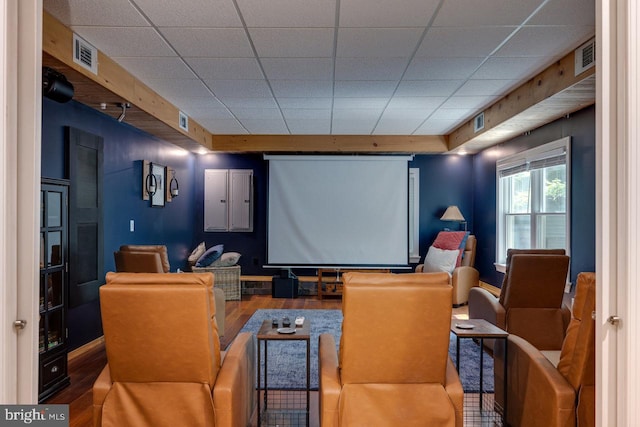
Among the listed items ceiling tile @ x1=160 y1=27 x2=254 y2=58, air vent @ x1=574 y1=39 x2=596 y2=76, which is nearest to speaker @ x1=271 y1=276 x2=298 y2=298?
ceiling tile @ x1=160 y1=27 x2=254 y2=58

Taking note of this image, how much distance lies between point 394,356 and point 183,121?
445cm

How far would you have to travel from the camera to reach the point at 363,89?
4320 mm

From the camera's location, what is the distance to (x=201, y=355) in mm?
1958

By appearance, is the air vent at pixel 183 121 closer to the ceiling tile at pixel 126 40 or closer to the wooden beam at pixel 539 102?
the ceiling tile at pixel 126 40

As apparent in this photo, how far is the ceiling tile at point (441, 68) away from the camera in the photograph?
3.54 metres

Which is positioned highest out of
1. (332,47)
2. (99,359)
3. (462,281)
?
(332,47)

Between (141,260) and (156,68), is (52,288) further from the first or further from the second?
(156,68)

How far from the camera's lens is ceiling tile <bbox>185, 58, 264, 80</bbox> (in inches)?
140

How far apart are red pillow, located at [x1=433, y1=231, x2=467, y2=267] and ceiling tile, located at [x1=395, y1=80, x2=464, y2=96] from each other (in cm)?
269

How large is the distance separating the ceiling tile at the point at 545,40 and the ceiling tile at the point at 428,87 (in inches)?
29.6

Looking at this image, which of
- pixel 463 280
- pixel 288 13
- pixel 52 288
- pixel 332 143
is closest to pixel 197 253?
pixel 332 143

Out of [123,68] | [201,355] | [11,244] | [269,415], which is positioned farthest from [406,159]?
[11,244]

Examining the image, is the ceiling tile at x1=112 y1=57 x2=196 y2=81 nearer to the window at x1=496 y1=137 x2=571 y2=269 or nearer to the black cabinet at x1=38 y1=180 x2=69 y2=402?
the black cabinet at x1=38 y1=180 x2=69 y2=402
